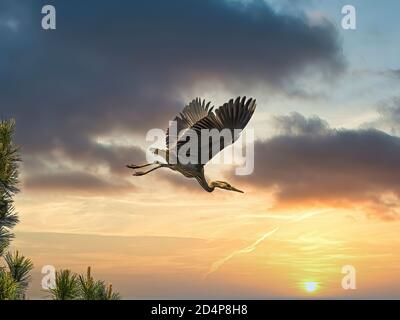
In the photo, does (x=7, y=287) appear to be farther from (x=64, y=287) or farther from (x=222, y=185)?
(x=222, y=185)

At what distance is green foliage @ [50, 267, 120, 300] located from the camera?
13039 mm

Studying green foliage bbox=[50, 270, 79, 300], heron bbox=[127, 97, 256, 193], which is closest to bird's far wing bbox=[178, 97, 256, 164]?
heron bbox=[127, 97, 256, 193]

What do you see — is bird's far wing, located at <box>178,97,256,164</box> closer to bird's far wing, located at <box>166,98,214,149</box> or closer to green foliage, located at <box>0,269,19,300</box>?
bird's far wing, located at <box>166,98,214,149</box>

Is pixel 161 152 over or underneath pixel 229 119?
underneath

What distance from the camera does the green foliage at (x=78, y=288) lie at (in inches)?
513

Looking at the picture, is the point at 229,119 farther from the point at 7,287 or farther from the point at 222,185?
the point at 7,287

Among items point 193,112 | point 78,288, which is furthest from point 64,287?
point 193,112

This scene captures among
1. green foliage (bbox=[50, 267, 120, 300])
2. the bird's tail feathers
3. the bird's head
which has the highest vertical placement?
the bird's tail feathers

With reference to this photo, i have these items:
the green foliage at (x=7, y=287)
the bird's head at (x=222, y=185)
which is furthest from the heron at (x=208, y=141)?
the green foliage at (x=7, y=287)

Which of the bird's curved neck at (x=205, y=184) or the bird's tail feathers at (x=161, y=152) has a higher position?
the bird's tail feathers at (x=161, y=152)

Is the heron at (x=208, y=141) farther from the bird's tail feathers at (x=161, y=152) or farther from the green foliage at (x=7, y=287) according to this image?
the green foliage at (x=7, y=287)

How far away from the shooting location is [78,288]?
13266 mm
